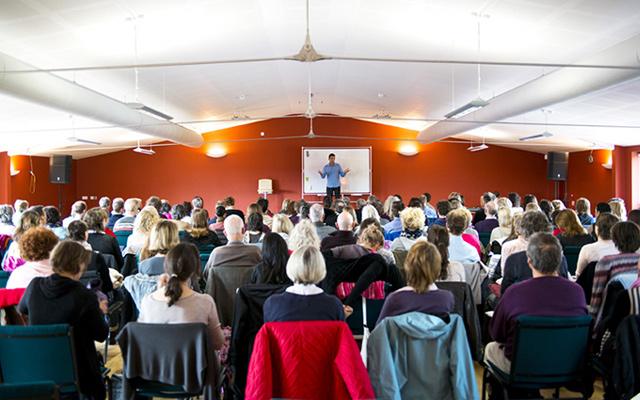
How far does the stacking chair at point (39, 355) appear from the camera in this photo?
2141mm

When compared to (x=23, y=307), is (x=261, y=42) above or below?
above

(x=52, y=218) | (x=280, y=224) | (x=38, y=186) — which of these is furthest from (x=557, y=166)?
(x=38, y=186)

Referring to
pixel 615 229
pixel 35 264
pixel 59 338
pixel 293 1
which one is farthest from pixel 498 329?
pixel 293 1

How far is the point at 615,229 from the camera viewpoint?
306 cm

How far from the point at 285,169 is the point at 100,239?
408 inches

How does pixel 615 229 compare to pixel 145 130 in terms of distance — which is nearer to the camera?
pixel 615 229

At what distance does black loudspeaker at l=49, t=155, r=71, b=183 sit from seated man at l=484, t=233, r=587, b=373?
43.3 ft

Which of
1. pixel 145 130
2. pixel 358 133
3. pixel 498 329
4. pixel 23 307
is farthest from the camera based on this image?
pixel 358 133

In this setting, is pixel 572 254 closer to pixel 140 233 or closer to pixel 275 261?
pixel 275 261

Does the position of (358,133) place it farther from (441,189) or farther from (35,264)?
(35,264)

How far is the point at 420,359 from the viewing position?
7.22ft

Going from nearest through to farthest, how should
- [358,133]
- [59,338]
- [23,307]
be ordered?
[59,338] → [23,307] → [358,133]

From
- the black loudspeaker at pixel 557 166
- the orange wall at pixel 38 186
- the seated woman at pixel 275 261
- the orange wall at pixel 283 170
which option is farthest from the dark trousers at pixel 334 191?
the seated woman at pixel 275 261

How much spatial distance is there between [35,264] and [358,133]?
12261mm
